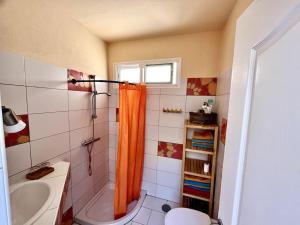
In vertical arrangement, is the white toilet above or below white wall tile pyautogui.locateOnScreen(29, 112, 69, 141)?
below

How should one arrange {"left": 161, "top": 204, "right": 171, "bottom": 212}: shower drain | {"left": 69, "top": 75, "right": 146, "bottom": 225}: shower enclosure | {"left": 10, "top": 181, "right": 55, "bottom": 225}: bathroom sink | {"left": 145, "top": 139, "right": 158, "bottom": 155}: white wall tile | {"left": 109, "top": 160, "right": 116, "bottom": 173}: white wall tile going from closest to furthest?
1. {"left": 10, "top": 181, "right": 55, "bottom": 225}: bathroom sink
2. {"left": 69, "top": 75, "right": 146, "bottom": 225}: shower enclosure
3. {"left": 161, "top": 204, "right": 171, "bottom": 212}: shower drain
4. {"left": 145, "top": 139, "right": 158, "bottom": 155}: white wall tile
5. {"left": 109, "top": 160, "right": 116, "bottom": 173}: white wall tile

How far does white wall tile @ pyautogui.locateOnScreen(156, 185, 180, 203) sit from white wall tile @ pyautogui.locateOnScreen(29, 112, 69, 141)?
5.28ft

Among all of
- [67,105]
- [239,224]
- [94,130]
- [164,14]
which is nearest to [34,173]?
[67,105]

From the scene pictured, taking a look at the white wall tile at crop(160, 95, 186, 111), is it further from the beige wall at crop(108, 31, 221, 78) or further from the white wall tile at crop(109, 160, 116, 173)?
the white wall tile at crop(109, 160, 116, 173)

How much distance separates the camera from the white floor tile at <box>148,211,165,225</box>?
1.73m

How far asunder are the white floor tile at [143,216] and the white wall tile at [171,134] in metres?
0.99

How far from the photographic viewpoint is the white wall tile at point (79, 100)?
159 cm

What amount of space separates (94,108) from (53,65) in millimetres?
714

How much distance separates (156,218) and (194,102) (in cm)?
161

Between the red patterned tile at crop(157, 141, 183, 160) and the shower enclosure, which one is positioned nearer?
the shower enclosure

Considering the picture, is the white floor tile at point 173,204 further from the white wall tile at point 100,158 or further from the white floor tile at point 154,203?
the white wall tile at point 100,158

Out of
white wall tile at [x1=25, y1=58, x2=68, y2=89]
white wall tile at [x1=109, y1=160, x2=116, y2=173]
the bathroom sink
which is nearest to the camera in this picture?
the bathroom sink

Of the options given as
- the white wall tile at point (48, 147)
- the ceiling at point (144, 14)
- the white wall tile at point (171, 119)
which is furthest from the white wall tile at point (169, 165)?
the ceiling at point (144, 14)

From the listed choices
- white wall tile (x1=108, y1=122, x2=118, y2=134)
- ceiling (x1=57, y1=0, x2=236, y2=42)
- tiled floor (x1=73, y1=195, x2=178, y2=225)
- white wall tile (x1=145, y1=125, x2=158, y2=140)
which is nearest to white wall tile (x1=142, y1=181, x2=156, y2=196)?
tiled floor (x1=73, y1=195, x2=178, y2=225)
